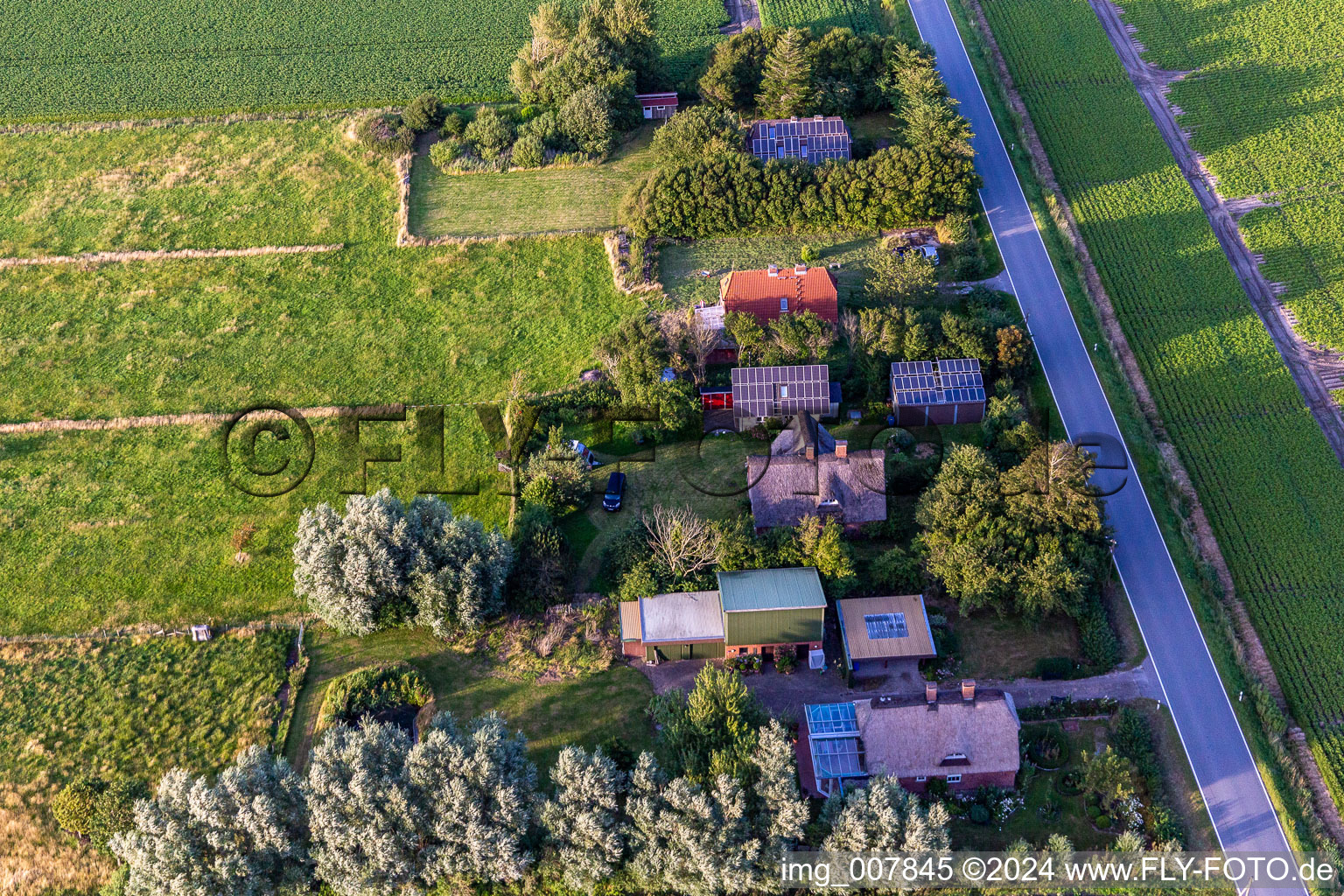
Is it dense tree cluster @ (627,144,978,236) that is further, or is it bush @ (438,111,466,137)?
bush @ (438,111,466,137)

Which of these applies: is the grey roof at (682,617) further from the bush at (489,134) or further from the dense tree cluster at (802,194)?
the bush at (489,134)

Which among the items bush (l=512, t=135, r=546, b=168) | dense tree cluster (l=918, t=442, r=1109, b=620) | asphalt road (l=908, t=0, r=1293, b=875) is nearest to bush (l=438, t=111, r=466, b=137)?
bush (l=512, t=135, r=546, b=168)

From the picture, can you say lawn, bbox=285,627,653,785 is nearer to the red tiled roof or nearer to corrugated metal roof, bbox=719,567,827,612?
corrugated metal roof, bbox=719,567,827,612

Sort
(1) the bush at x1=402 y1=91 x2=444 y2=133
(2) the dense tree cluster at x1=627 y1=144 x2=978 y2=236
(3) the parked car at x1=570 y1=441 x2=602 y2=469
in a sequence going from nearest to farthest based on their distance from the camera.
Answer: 1. (3) the parked car at x1=570 y1=441 x2=602 y2=469
2. (2) the dense tree cluster at x1=627 y1=144 x2=978 y2=236
3. (1) the bush at x1=402 y1=91 x2=444 y2=133

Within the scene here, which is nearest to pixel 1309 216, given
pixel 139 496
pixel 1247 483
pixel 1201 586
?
pixel 1247 483

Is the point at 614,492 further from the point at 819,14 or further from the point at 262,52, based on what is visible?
the point at 262,52

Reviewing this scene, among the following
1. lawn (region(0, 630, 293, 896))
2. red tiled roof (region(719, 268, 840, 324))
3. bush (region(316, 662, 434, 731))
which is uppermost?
red tiled roof (region(719, 268, 840, 324))

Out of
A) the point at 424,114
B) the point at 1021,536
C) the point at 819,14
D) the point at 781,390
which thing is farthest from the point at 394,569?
the point at 819,14
